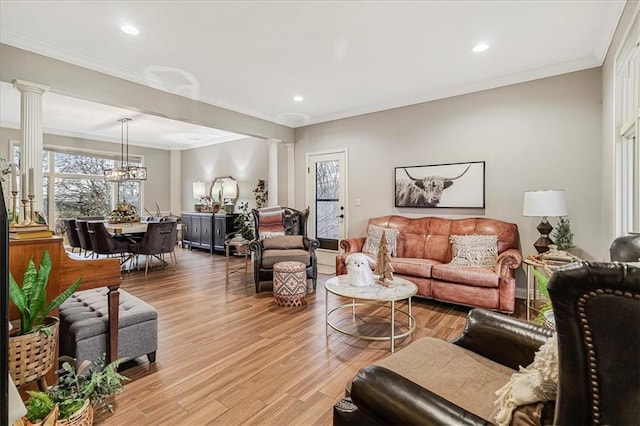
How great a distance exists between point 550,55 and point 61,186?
9.46 meters

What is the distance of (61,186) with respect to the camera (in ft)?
24.6

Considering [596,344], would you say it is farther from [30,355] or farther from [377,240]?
[377,240]

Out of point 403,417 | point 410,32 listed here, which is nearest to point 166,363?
point 403,417

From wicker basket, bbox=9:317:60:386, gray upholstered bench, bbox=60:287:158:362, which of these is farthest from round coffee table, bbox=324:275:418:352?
wicker basket, bbox=9:317:60:386

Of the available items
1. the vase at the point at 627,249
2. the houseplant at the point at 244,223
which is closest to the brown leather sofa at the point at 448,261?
the vase at the point at 627,249

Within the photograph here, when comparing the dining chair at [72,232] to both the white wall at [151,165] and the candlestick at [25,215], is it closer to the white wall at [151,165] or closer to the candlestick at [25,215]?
the white wall at [151,165]

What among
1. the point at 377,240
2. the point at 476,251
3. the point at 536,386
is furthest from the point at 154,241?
the point at 536,386

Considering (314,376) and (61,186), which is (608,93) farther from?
(61,186)

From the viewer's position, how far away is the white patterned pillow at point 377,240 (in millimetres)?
4534

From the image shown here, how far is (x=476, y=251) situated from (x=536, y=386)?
323cm

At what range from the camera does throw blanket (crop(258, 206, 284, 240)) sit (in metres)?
4.86

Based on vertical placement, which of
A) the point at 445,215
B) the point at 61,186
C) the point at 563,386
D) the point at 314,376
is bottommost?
the point at 314,376

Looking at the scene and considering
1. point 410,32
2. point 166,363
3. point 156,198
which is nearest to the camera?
point 166,363

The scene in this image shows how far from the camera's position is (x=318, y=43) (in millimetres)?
3180
